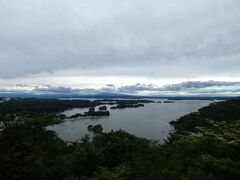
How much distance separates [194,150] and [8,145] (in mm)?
10443

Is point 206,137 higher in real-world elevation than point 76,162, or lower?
higher

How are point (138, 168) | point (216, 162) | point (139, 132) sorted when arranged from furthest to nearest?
point (139, 132), point (138, 168), point (216, 162)

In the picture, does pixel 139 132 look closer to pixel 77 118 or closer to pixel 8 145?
pixel 77 118

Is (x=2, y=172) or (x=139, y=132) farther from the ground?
(x=2, y=172)

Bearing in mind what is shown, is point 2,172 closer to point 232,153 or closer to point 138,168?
point 138,168

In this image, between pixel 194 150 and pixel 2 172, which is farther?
pixel 194 150

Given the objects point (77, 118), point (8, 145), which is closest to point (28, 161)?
point (8, 145)

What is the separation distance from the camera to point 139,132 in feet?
241

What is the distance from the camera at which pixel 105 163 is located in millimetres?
20969

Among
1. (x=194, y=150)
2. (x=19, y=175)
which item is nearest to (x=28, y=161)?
(x=19, y=175)

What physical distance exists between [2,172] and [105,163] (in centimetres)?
954

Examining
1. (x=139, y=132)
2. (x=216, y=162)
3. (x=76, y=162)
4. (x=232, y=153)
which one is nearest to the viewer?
(x=216, y=162)

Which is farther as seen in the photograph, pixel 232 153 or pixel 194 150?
pixel 194 150

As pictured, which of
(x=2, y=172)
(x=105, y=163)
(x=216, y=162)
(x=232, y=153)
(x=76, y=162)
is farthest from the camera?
(x=105, y=163)
